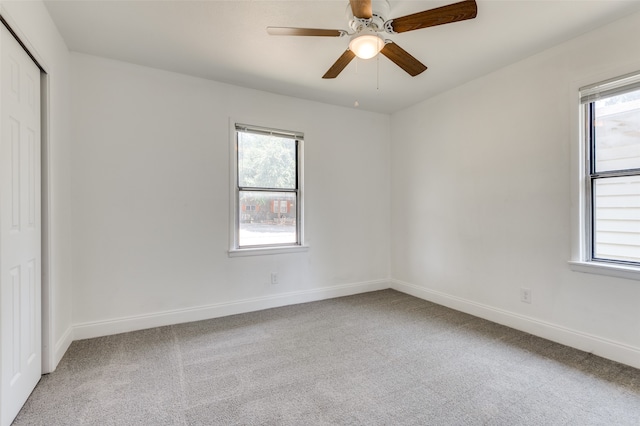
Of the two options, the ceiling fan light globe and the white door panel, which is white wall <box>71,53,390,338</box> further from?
the ceiling fan light globe

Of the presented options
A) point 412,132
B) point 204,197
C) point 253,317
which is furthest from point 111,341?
point 412,132

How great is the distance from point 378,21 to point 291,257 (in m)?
2.66

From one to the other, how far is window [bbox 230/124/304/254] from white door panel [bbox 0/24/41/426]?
65.7 inches

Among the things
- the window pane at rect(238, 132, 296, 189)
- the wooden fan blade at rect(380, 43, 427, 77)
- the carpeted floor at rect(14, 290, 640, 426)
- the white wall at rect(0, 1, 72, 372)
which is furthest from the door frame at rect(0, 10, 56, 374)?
the wooden fan blade at rect(380, 43, 427, 77)

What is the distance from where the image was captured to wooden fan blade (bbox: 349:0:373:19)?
1593 millimetres

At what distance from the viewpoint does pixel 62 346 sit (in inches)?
93.8

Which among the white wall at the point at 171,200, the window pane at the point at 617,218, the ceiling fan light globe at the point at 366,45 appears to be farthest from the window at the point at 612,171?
the white wall at the point at 171,200

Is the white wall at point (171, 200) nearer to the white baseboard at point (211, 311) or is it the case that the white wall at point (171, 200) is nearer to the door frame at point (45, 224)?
the white baseboard at point (211, 311)

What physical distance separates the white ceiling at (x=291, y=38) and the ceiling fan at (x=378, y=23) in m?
0.29

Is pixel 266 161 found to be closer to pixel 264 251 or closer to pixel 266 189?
pixel 266 189

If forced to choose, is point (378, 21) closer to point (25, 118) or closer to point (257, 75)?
point (257, 75)

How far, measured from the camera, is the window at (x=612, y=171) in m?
2.26

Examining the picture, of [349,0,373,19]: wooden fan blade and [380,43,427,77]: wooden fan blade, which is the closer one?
[349,0,373,19]: wooden fan blade

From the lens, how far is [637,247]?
2248 millimetres
